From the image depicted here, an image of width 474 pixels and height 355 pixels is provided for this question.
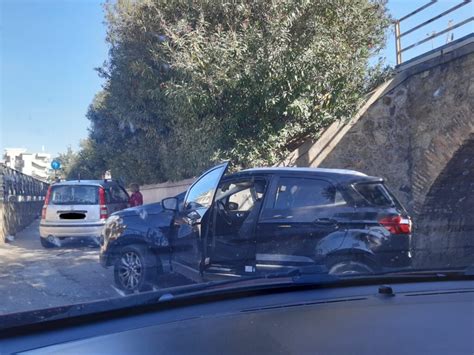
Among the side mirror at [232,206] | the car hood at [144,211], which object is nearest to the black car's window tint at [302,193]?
the side mirror at [232,206]

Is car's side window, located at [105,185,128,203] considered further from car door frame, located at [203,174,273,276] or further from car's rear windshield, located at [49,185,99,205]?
car door frame, located at [203,174,273,276]

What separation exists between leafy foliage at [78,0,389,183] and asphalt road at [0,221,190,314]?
10.3 feet

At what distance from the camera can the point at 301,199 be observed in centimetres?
555

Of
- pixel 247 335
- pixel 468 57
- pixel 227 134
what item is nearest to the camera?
pixel 247 335

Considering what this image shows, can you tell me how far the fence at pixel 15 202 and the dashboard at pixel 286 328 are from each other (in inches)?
434

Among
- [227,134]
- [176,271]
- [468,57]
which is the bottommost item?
[176,271]

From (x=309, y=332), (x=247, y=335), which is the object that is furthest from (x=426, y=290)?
(x=247, y=335)

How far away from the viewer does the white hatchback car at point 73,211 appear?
1106cm

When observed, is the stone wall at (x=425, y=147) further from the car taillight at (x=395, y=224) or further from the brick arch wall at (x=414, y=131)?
the car taillight at (x=395, y=224)

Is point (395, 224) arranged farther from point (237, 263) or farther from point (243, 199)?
point (243, 199)

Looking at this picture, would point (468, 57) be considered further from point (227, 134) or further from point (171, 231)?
point (171, 231)

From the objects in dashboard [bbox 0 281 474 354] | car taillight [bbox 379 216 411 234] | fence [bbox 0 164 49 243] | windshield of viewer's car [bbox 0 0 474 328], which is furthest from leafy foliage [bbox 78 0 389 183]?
dashboard [bbox 0 281 474 354]

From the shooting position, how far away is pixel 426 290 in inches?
129

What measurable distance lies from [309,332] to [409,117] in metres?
8.15
